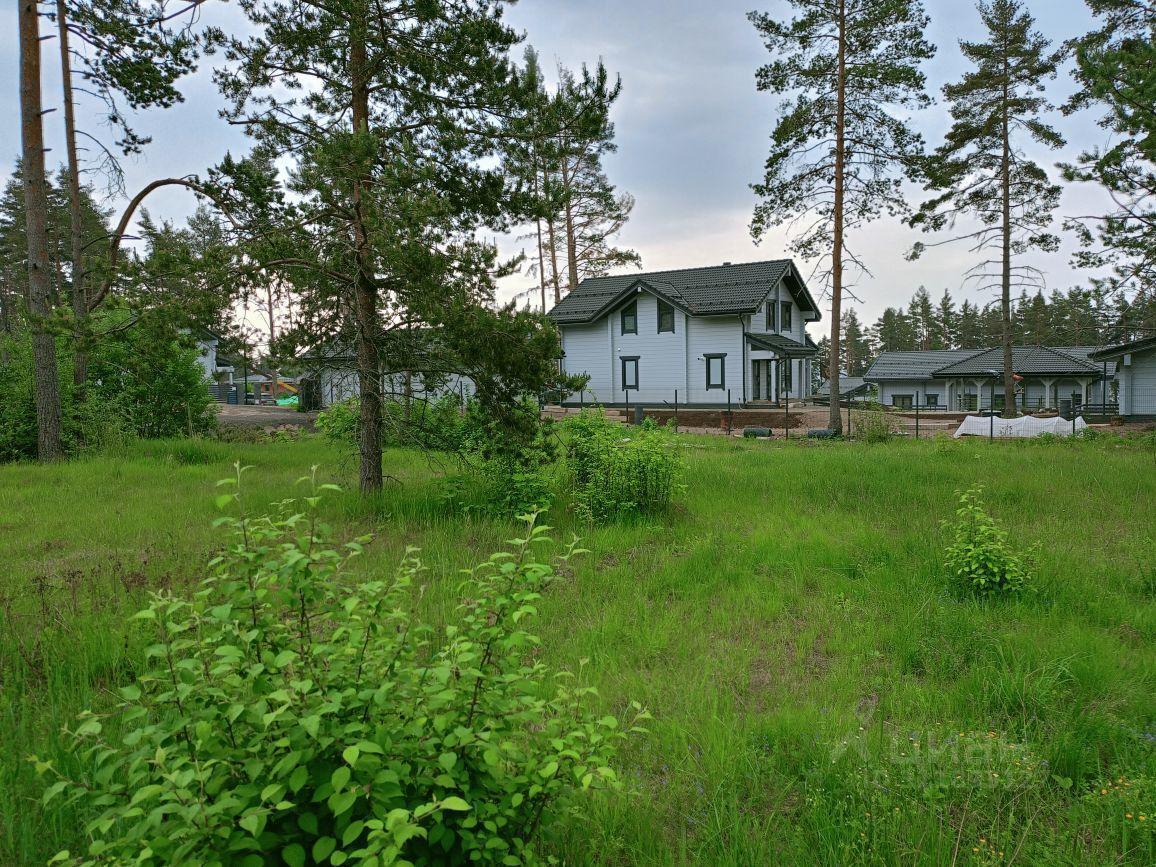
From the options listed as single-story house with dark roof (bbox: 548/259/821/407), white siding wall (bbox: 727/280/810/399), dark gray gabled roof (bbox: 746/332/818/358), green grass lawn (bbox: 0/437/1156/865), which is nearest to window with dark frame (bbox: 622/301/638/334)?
single-story house with dark roof (bbox: 548/259/821/407)

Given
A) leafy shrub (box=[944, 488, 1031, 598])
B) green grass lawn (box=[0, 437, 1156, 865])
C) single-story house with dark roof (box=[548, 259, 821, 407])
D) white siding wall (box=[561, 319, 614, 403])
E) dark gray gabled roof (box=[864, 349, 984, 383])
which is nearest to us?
green grass lawn (box=[0, 437, 1156, 865])

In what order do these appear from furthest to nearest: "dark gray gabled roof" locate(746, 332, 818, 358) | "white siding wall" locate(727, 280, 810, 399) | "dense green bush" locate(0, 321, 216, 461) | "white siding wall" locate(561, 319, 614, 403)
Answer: "white siding wall" locate(561, 319, 614, 403) → "white siding wall" locate(727, 280, 810, 399) → "dark gray gabled roof" locate(746, 332, 818, 358) → "dense green bush" locate(0, 321, 216, 461)

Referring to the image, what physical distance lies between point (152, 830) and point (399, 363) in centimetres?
770

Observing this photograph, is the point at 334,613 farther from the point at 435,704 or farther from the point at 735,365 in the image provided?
the point at 735,365

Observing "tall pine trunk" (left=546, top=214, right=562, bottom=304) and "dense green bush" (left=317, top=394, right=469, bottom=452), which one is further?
"tall pine trunk" (left=546, top=214, right=562, bottom=304)

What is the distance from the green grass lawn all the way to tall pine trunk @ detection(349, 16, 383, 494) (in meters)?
0.71

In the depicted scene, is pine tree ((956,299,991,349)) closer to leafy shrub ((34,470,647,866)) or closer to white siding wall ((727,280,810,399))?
white siding wall ((727,280,810,399))

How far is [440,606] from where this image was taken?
16.9 ft

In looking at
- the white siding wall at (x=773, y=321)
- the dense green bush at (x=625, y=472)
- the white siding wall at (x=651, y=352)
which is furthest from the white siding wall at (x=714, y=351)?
the dense green bush at (x=625, y=472)

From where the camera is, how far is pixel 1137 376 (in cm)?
2725

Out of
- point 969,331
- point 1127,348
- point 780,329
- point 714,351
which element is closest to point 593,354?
point 714,351

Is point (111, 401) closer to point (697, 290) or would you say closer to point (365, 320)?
point (365, 320)

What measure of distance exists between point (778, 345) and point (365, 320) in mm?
24780

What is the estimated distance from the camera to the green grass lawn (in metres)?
2.77
